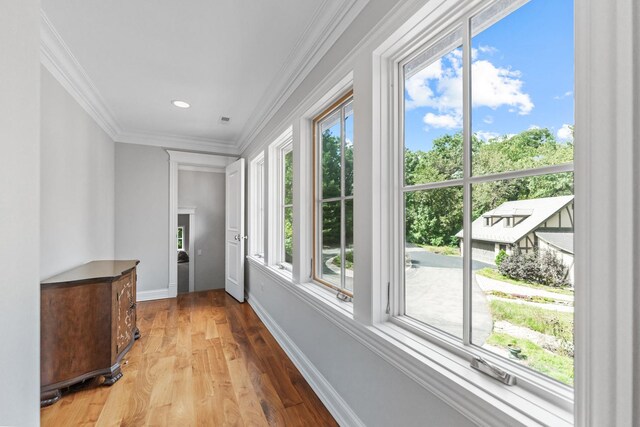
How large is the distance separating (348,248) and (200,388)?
4.73 ft

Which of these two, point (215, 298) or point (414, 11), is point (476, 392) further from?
point (215, 298)

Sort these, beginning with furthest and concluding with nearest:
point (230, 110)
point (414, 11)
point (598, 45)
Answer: point (230, 110) → point (414, 11) → point (598, 45)

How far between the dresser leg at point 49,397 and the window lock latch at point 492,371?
2.55 meters

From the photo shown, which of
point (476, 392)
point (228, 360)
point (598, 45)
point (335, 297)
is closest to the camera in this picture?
point (598, 45)

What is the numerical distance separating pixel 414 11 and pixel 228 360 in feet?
8.71

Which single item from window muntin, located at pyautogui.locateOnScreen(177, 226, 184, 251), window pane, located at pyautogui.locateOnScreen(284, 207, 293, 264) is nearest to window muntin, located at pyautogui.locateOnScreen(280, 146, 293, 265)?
window pane, located at pyautogui.locateOnScreen(284, 207, 293, 264)

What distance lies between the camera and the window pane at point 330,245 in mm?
2010

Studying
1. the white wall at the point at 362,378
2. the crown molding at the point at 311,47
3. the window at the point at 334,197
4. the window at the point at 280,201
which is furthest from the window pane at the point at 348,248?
the window at the point at 280,201

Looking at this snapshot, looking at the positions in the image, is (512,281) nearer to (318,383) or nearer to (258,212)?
(318,383)

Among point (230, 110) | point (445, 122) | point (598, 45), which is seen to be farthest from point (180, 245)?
point (598, 45)

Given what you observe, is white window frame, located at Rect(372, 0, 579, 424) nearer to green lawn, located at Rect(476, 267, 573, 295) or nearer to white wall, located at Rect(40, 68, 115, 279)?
green lawn, located at Rect(476, 267, 573, 295)

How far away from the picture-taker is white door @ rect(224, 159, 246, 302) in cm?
392

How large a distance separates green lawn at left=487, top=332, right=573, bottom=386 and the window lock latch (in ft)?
0.25

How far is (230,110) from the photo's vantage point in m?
3.23
